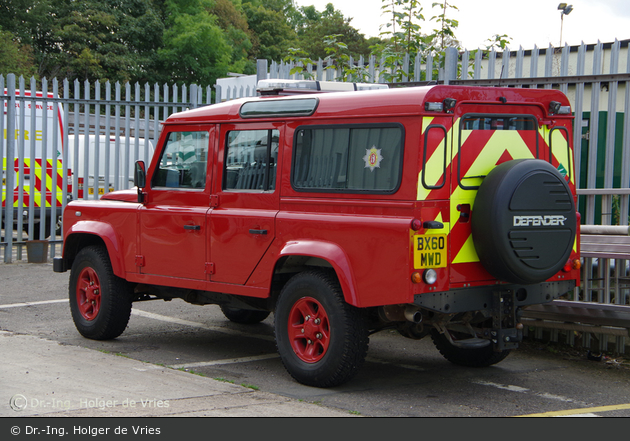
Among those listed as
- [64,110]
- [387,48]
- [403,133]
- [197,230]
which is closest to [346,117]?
[403,133]

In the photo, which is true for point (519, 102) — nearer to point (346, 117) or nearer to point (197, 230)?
point (346, 117)

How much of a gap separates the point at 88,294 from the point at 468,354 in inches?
150

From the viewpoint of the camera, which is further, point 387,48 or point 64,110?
point 64,110

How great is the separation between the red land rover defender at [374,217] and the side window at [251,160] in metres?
0.01

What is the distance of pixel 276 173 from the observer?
639 cm

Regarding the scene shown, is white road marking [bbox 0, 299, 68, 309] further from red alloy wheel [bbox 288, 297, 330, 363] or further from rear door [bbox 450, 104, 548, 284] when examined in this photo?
rear door [bbox 450, 104, 548, 284]

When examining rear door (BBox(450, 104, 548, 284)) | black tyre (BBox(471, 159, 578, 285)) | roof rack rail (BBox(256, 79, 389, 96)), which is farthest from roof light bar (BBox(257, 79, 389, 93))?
black tyre (BBox(471, 159, 578, 285))

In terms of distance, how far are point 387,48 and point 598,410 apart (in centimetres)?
630

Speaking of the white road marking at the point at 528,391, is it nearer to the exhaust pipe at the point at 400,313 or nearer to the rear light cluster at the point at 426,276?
the exhaust pipe at the point at 400,313

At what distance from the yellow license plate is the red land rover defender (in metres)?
0.01

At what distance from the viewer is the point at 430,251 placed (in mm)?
5336

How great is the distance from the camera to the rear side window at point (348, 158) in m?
5.56

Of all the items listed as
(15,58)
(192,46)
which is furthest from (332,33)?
(15,58)

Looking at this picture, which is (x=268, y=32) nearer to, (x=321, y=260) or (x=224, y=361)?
(x=224, y=361)
